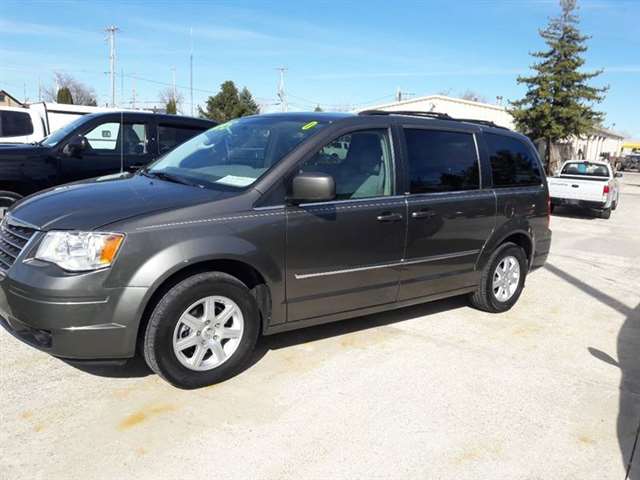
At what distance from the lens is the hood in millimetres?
3111

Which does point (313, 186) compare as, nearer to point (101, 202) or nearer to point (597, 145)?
point (101, 202)

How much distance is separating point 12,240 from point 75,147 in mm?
3829

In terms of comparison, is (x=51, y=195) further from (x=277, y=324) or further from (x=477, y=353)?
(x=477, y=353)

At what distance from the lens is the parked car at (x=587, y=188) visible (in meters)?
13.6

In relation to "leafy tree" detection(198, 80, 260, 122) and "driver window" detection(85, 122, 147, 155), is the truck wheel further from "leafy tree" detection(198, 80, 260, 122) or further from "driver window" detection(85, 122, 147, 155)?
"leafy tree" detection(198, 80, 260, 122)

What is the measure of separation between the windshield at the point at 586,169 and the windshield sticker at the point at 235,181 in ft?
46.1

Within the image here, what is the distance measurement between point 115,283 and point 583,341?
3.97 meters

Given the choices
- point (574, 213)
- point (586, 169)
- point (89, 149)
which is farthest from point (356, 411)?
point (586, 169)

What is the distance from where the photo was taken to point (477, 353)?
4309mm

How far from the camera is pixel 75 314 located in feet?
9.74

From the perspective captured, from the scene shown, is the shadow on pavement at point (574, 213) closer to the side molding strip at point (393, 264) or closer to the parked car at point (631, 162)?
the side molding strip at point (393, 264)

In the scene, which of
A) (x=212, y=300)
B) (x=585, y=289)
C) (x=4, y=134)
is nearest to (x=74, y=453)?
(x=212, y=300)

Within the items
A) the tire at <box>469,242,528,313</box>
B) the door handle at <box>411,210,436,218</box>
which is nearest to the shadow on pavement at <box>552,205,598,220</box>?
the tire at <box>469,242,528,313</box>

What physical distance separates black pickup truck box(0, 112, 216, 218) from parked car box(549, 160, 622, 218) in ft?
33.4
